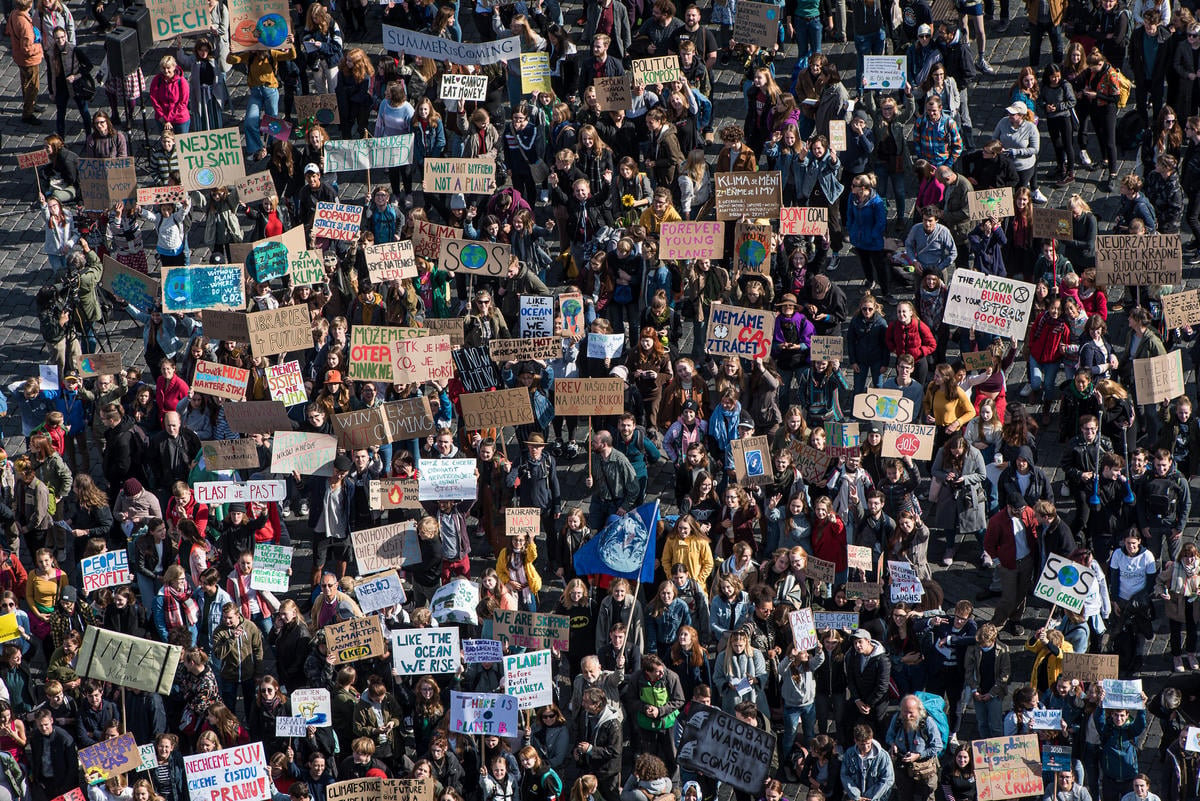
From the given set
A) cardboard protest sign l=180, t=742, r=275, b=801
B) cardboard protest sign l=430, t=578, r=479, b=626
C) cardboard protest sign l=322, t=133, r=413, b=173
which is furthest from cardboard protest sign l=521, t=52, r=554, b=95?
cardboard protest sign l=180, t=742, r=275, b=801

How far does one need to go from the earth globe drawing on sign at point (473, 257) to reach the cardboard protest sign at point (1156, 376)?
7137 mm

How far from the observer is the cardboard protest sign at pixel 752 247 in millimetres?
26672

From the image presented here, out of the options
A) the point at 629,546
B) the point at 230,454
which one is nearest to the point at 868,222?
the point at 629,546

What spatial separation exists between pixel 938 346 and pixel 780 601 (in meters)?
5.15

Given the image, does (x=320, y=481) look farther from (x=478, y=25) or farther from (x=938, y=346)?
(x=478, y=25)

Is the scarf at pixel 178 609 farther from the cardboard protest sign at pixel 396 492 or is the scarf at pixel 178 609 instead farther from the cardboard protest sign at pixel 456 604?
the cardboard protest sign at pixel 456 604

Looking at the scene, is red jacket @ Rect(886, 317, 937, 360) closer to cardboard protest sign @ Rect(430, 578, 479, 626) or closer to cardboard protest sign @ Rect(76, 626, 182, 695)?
cardboard protest sign @ Rect(430, 578, 479, 626)

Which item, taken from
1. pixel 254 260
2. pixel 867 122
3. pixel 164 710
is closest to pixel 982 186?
pixel 867 122

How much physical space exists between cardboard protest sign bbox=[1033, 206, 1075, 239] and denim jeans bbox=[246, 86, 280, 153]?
32.1 ft

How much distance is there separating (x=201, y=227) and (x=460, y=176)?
397cm

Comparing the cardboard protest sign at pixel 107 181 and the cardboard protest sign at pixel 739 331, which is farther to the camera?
the cardboard protest sign at pixel 107 181

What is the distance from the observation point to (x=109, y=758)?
71.7 feet

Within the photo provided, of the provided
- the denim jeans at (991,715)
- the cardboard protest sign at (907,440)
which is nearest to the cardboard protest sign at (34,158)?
the cardboard protest sign at (907,440)

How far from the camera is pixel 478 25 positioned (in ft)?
103
